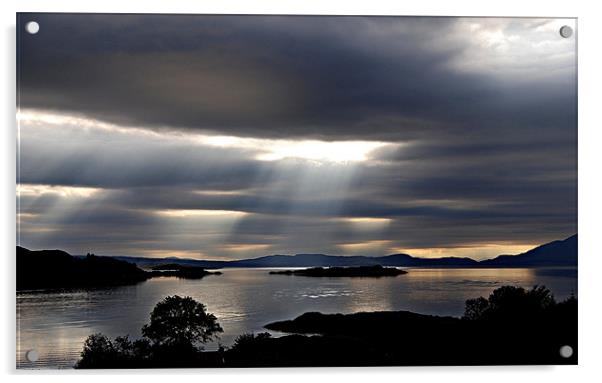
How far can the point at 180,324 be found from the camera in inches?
122

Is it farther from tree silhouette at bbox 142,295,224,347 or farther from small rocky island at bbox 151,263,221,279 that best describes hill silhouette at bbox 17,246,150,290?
tree silhouette at bbox 142,295,224,347

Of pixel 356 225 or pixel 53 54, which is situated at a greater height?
pixel 53 54

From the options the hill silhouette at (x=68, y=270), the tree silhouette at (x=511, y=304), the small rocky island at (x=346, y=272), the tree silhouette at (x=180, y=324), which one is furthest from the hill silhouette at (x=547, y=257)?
the hill silhouette at (x=68, y=270)

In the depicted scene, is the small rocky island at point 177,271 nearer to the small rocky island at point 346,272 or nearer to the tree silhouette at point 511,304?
the small rocky island at point 346,272

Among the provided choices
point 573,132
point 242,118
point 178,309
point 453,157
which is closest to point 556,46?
point 573,132

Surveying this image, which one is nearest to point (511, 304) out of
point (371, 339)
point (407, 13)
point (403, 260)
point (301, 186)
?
point (403, 260)

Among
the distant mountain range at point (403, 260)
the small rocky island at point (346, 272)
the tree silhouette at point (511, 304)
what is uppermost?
the distant mountain range at point (403, 260)

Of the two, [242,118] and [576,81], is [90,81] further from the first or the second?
[576,81]

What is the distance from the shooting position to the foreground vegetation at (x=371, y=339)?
10.2 feet

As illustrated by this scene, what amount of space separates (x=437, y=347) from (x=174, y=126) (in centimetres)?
142

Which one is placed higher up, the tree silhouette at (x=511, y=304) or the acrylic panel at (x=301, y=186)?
the acrylic panel at (x=301, y=186)

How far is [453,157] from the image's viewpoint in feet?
10.5

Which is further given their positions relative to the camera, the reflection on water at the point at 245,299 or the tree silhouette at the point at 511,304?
the tree silhouette at the point at 511,304

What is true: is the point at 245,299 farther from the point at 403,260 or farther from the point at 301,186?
the point at 403,260
